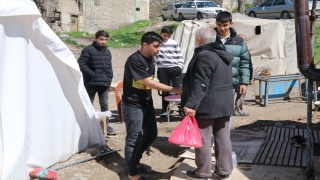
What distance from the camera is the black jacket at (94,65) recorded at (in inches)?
253

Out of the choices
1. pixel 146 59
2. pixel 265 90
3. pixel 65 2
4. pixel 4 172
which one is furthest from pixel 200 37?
pixel 65 2

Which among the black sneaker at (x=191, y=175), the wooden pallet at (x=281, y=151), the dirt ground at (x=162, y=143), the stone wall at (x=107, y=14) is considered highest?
the stone wall at (x=107, y=14)

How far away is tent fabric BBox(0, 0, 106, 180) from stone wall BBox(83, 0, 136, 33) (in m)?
23.2

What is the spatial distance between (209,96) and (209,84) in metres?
0.12

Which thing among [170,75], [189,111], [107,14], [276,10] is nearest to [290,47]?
[170,75]

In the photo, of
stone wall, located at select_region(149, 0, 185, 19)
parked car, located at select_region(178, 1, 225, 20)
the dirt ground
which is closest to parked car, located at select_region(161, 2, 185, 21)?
parked car, located at select_region(178, 1, 225, 20)

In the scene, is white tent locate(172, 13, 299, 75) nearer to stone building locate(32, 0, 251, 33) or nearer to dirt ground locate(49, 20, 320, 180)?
dirt ground locate(49, 20, 320, 180)

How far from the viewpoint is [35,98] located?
16.0 feet

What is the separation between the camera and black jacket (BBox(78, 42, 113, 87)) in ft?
21.1

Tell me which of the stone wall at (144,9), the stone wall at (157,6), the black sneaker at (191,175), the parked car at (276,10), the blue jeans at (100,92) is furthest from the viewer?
the stone wall at (157,6)

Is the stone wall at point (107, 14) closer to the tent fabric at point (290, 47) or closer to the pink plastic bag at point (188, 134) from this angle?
the tent fabric at point (290, 47)

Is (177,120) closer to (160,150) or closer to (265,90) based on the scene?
(160,150)

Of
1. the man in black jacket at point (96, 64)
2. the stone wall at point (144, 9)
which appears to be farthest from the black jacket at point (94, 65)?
the stone wall at point (144, 9)

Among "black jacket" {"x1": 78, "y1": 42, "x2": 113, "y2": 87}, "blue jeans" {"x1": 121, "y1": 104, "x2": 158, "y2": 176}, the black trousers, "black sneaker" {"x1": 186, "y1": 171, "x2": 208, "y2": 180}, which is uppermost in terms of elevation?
"black jacket" {"x1": 78, "y1": 42, "x2": 113, "y2": 87}
